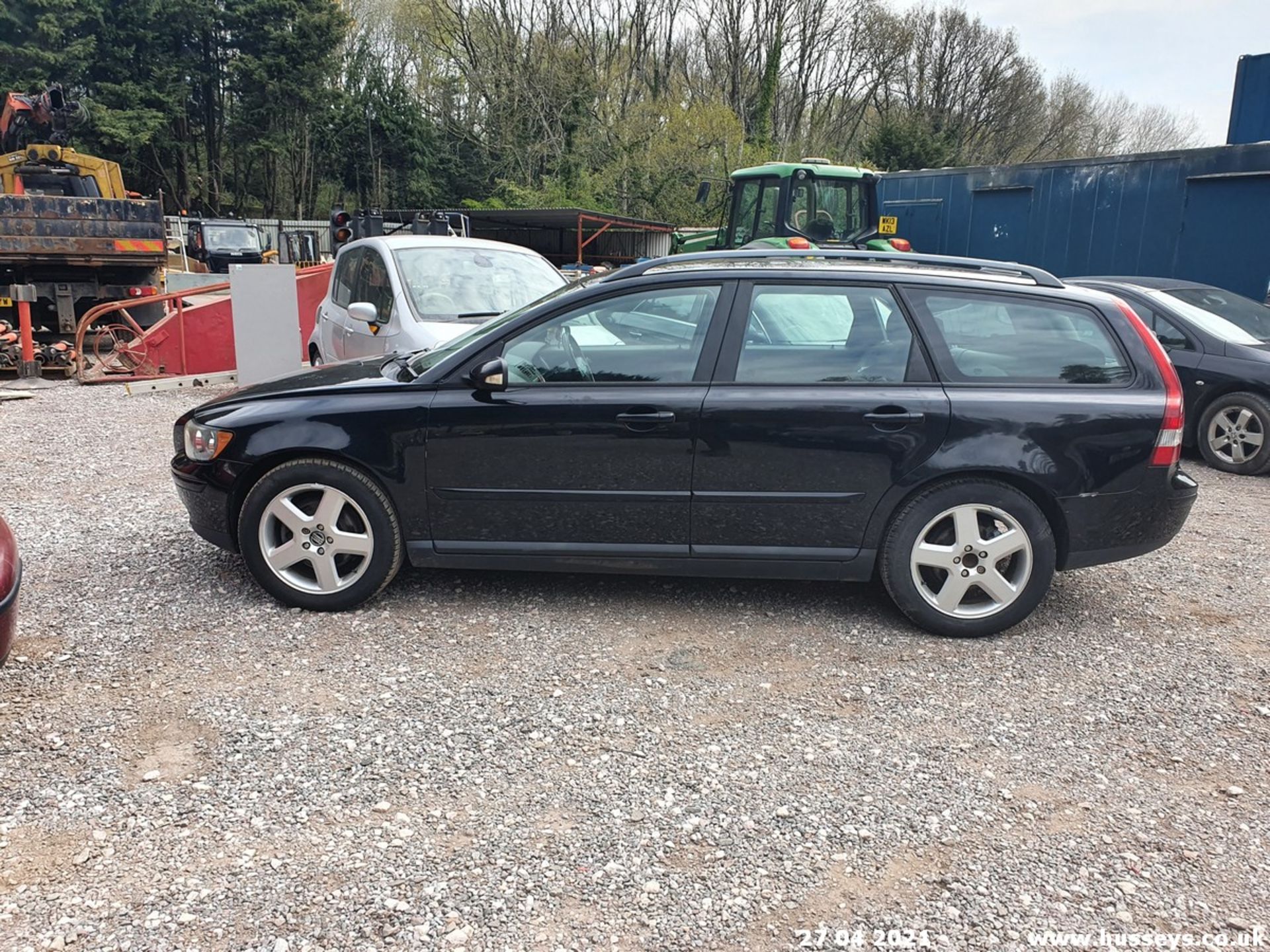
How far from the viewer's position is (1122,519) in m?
4.23

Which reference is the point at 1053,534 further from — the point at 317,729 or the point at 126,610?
the point at 126,610

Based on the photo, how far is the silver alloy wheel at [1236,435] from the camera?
25.4 feet

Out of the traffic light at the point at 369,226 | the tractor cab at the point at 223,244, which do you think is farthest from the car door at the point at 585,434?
the tractor cab at the point at 223,244

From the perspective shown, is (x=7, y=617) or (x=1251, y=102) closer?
(x=7, y=617)

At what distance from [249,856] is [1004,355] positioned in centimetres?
361

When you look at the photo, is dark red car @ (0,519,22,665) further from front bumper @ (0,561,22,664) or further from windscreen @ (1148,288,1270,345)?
windscreen @ (1148,288,1270,345)

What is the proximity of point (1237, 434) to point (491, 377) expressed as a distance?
6.67 metres

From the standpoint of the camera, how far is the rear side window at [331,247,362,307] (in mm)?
8250

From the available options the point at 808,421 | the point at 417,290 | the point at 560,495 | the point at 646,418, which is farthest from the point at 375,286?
the point at 808,421

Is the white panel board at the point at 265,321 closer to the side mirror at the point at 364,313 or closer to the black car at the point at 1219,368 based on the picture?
the side mirror at the point at 364,313

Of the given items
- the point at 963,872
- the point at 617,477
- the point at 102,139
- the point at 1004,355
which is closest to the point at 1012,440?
the point at 1004,355

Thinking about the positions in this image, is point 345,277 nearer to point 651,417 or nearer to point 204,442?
point 204,442

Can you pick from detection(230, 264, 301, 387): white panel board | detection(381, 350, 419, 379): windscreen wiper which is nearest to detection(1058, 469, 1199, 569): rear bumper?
detection(381, 350, 419, 379): windscreen wiper

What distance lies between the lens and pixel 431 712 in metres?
3.57
